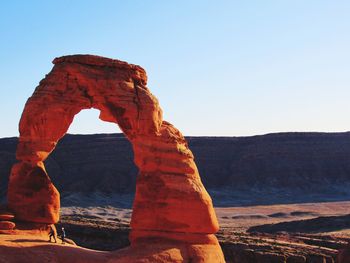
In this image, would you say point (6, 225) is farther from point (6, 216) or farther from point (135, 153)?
point (135, 153)

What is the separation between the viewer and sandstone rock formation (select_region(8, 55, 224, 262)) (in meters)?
19.5

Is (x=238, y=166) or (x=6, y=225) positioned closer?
(x=6, y=225)

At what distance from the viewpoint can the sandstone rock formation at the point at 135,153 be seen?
64.0ft

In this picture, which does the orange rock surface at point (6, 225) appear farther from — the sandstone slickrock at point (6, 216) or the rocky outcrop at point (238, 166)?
the rocky outcrop at point (238, 166)

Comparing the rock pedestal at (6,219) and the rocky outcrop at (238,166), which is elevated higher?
the rocky outcrop at (238,166)

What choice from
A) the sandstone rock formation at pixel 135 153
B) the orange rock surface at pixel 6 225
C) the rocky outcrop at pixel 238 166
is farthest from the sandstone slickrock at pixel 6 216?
the rocky outcrop at pixel 238 166

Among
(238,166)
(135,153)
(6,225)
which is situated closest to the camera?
(6,225)

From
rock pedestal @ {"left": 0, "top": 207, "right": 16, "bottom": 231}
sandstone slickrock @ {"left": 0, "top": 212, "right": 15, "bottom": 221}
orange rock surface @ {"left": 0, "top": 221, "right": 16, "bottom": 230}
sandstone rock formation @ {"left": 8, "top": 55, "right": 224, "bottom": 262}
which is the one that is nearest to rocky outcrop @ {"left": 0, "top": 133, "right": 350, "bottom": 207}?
sandstone rock formation @ {"left": 8, "top": 55, "right": 224, "bottom": 262}

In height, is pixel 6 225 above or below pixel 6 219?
below

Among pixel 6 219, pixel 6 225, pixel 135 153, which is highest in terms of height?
pixel 135 153

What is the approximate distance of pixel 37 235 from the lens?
68.7ft

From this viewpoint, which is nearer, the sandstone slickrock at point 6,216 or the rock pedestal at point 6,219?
the rock pedestal at point 6,219

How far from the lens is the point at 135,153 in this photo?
20.5 metres

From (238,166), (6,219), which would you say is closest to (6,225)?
(6,219)
